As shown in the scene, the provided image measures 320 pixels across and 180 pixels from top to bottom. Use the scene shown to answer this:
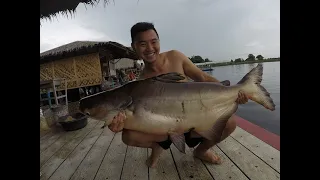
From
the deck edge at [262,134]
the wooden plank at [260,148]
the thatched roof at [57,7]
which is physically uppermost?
the thatched roof at [57,7]

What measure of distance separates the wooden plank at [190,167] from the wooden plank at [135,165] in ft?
0.99

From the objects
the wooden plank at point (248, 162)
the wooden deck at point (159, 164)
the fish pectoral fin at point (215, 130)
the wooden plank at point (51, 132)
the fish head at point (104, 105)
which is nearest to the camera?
the fish head at point (104, 105)

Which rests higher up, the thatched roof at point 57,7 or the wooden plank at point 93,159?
the thatched roof at point 57,7

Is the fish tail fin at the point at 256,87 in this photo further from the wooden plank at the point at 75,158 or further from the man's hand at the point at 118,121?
the wooden plank at the point at 75,158

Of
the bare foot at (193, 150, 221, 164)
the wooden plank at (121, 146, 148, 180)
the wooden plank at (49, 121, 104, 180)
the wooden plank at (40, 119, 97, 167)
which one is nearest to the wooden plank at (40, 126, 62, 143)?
the wooden plank at (40, 119, 97, 167)

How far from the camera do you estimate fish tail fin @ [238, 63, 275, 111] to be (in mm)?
1253

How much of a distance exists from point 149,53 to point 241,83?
633mm

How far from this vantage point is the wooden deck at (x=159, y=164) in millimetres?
1885

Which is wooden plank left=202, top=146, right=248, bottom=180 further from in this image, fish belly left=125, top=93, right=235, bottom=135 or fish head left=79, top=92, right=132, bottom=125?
fish head left=79, top=92, right=132, bottom=125

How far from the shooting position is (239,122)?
3.19 m

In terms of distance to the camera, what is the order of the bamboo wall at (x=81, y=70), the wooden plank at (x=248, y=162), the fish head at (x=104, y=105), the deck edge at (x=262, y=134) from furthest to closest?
the bamboo wall at (x=81, y=70), the deck edge at (x=262, y=134), the wooden plank at (x=248, y=162), the fish head at (x=104, y=105)

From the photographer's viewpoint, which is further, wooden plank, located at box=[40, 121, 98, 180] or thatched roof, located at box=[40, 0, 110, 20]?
thatched roof, located at box=[40, 0, 110, 20]

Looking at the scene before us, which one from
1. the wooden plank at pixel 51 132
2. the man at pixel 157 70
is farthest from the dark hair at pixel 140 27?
the wooden plank at pixel 51 132
